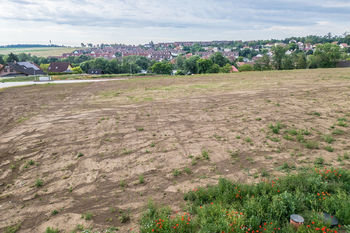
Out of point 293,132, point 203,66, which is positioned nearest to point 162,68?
point 203,66

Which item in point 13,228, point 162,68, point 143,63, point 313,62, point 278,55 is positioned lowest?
point 13,228

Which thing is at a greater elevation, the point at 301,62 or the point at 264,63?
the point at 264,63

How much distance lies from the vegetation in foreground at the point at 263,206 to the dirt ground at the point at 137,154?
0.50m

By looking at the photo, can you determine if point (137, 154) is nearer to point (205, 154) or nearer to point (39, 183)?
point (205, 154)

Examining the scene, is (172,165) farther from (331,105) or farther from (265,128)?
(331,105)

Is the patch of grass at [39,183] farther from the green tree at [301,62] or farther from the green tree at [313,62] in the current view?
the green tree at [313,62]

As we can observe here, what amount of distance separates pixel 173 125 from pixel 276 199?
6.72 m

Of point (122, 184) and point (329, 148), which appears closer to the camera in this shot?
point (122, 184)

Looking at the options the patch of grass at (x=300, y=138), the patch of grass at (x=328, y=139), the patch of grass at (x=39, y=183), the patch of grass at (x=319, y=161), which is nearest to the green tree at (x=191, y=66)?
the patch of grass at (x=300, y=138)

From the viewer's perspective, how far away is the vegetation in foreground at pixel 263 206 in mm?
4383

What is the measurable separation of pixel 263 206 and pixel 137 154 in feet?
15.5

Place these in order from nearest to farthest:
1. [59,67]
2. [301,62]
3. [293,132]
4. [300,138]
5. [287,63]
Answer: [300,138] → [293,132] → [301,62] → [287,63] → [59,67]

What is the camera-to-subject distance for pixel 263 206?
16.1ft

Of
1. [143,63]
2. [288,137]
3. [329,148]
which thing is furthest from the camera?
[143,63]
